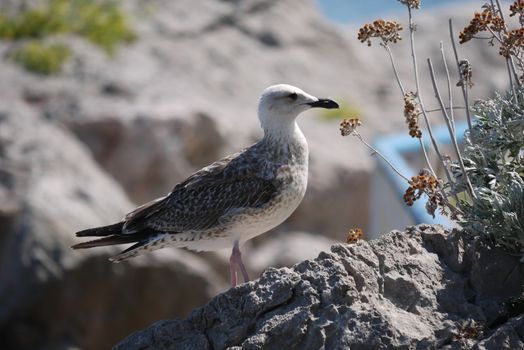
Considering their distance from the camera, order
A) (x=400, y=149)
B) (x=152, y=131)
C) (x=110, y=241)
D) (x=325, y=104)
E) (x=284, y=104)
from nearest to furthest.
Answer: (x=325, y=104)
(x=110, y=241)
(x=284, y=104)
(x=400, y=149)
(x=152, y=131)

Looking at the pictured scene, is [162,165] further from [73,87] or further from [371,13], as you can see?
[371,13]

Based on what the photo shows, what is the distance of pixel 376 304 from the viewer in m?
5.41

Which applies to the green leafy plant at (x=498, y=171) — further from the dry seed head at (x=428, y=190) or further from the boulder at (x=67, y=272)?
the boulder at (x=67, y=272)

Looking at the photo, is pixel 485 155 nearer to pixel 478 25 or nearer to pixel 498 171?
pixel 498 171

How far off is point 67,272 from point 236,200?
4784 mm

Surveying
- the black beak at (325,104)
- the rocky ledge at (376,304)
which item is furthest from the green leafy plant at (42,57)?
the rocky ledge at (376,304)

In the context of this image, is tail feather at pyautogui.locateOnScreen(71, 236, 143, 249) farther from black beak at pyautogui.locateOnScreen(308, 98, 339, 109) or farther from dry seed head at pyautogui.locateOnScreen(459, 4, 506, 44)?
dry seed head at pyautogui.locateOnScreen(459, 4, 506, 44)

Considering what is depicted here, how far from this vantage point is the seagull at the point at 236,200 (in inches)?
297

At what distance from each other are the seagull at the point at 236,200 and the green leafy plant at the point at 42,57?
9.68 meters

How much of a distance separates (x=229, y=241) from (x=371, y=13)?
75.3 ft

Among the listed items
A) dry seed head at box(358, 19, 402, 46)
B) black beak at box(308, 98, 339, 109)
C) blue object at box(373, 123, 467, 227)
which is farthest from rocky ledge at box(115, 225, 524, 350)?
blue object at box(373, 123, 467, 227)

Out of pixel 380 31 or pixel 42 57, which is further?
pixel 42 57

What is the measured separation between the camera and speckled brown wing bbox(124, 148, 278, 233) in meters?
7.55

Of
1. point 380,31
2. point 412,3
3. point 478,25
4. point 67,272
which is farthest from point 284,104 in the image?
point 67,272
